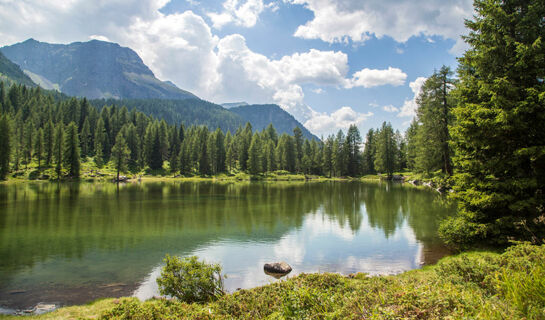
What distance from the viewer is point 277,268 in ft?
54.3

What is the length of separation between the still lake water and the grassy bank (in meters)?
4.49

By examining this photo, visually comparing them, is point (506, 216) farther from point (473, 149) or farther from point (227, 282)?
point (227, 282)

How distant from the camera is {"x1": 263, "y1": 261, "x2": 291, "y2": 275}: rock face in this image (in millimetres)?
16391

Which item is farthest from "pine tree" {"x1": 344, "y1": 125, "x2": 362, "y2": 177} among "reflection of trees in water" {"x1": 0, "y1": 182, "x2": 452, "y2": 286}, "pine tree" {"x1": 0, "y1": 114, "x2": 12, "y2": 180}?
"pine tree" {"x1": 0, "y1": 114, "x2": 12, "y2": 180}

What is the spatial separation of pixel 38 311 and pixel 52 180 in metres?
98.4

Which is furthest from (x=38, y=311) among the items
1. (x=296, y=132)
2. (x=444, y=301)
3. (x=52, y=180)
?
(x=296, y=132)

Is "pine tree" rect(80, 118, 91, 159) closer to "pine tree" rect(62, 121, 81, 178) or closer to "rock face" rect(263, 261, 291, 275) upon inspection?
"pine tree" rect(62, 121, 81, 178)

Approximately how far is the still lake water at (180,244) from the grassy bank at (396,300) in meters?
4.49

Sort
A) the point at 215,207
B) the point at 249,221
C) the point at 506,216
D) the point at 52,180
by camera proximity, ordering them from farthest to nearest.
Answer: the point at 52,180 → the point at 215,207 → the point at 249,221 → the point at 506,216

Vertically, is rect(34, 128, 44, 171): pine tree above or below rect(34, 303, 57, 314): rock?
above

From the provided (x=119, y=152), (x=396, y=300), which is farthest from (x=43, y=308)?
(x=119, y=152)

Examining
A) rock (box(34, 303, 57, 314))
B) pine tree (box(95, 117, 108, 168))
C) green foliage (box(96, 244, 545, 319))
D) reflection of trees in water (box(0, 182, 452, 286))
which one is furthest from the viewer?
pine tree (box(95, 117, 108, 168))

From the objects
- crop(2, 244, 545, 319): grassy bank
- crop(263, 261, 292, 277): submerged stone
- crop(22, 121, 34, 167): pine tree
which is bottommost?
crop(263, 261, 292, 277): submerged stone

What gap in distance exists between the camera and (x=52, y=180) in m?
91.2
